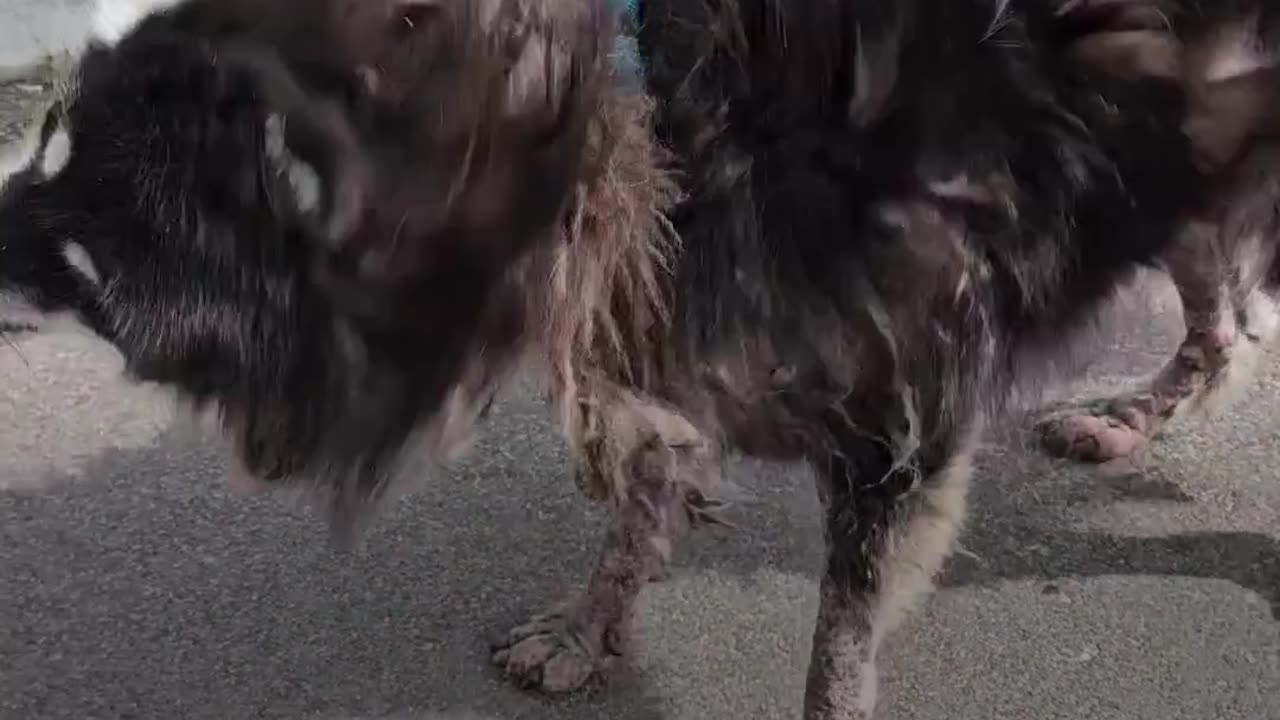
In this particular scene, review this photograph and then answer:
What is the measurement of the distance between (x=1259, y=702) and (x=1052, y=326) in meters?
0.71

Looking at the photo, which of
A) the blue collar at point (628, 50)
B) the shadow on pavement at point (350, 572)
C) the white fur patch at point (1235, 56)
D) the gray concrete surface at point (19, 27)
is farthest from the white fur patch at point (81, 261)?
the gray concrete surface at point (19, 27)

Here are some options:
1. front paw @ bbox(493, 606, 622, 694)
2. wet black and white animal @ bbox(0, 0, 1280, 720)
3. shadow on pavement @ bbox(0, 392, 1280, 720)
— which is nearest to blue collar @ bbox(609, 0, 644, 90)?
→ wet black and white animal @ bbox(0, 0, 1280, 720)

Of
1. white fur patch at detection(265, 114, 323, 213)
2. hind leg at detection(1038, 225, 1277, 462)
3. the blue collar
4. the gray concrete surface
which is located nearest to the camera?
white fur patch at detection(265, 114, 323, 213)

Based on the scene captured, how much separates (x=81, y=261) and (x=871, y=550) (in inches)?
34.1

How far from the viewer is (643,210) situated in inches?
47.4

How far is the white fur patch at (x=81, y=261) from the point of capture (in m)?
1.13

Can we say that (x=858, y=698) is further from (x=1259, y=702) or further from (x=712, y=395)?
(x=1259, y=702)

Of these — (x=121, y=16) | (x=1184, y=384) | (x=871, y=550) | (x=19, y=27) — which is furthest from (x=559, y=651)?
(x=19, y=27)

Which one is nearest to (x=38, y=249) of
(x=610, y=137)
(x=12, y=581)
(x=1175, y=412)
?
(x=610, y=137)

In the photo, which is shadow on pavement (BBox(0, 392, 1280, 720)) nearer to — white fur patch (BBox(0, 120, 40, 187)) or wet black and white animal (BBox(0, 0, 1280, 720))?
wet black and white animal (BBox(0, 0, 1280, 720))

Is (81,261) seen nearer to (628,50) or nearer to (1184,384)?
(628,50)

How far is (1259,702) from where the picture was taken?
5.67ft

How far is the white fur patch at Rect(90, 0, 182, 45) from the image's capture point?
1113 mm

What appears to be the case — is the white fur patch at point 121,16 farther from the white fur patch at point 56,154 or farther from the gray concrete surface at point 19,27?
the gray concrete surface at point 19,27
